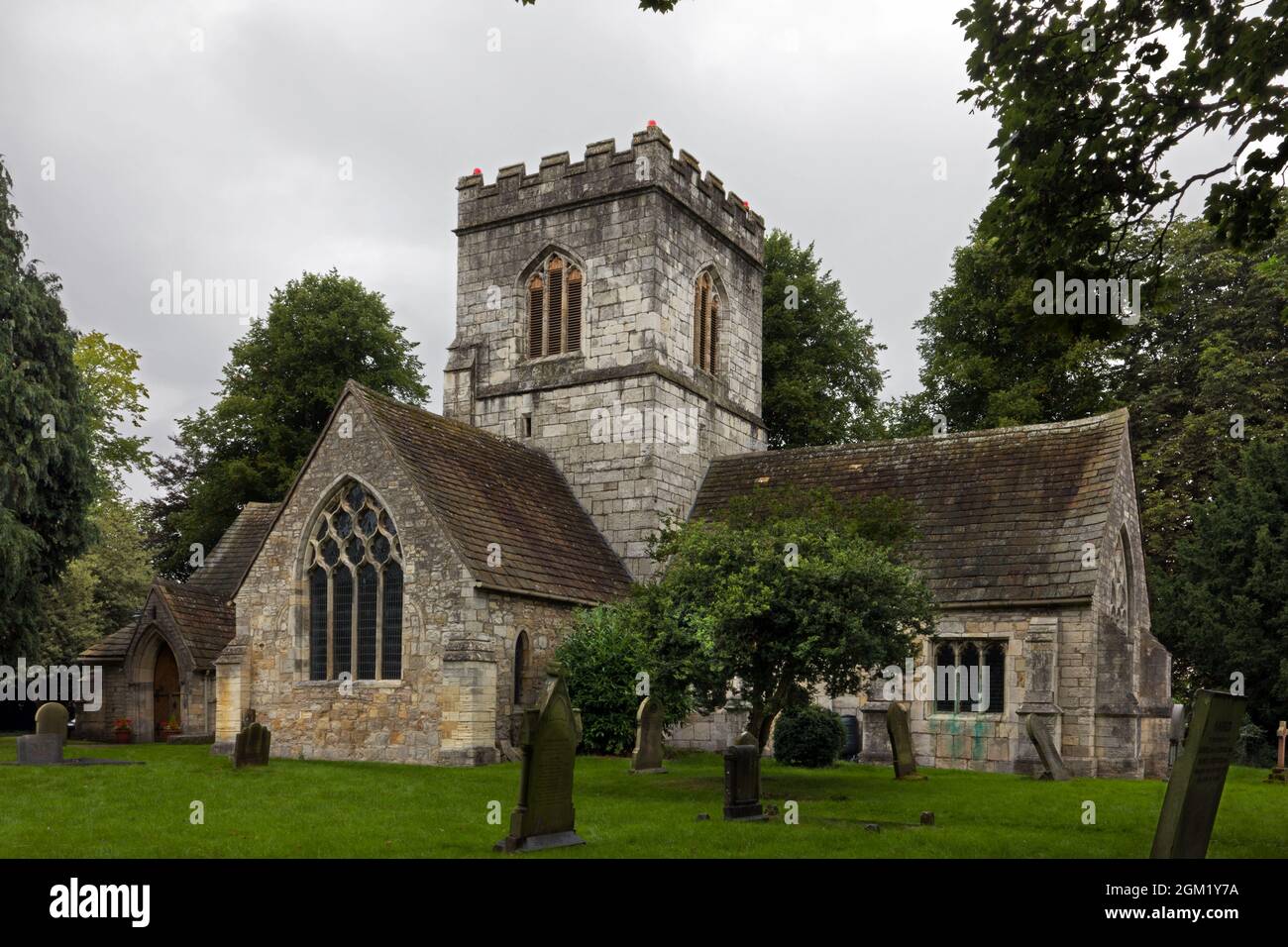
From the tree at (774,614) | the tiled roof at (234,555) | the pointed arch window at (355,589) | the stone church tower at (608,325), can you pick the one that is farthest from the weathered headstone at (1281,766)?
the tiled roof at (234,555)

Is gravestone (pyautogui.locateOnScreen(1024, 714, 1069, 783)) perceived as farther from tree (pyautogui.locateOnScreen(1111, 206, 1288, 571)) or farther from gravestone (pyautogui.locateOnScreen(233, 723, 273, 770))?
tree (pyautogui.locateOnScreen(1111, 206, 1288, 571))

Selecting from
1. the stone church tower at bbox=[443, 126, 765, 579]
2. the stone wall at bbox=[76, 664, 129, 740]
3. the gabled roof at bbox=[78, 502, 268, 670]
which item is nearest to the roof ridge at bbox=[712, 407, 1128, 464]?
the stone church tower at bbox=[443, 126, 765, 579]

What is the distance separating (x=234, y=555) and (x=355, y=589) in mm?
12969

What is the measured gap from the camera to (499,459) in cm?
2822

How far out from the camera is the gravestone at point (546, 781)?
12492 millimetres

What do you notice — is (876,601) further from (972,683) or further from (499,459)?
(499,459)

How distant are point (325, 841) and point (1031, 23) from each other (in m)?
10.7

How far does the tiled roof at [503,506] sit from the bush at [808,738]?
5370 mm

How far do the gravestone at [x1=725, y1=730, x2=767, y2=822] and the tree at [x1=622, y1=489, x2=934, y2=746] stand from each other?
2133 mm

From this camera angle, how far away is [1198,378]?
36000mm

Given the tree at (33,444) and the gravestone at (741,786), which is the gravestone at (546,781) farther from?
the tree at (33,444)

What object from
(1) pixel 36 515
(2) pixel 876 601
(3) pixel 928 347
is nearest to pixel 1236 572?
(3) pixel 928 347

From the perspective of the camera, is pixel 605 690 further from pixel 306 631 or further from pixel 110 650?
pixel 110 650

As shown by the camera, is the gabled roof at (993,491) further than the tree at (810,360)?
No
